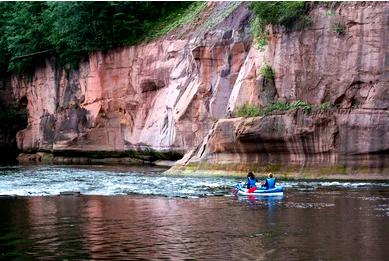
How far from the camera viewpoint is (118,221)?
87.2ft

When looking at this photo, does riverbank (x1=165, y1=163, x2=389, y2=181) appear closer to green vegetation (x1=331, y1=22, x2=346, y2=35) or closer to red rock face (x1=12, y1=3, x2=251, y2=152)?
red rock face (x1=12, y1=3, x2=251, y2=152)

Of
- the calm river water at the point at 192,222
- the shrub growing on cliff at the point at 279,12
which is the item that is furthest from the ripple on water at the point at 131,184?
the shrub growing on cliff at the point at 279,12

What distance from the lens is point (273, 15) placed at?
4706 cm

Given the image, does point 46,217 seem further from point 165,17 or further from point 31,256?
point 165,17

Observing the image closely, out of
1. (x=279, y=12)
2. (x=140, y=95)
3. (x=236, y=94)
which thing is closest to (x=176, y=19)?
(x=140, y=95)

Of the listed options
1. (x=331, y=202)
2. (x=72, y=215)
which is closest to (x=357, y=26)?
(x=331, y=202)

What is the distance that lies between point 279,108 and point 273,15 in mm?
6450

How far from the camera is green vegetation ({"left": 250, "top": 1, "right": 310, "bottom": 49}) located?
46.1 meters

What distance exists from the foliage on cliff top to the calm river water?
28092 millimetres

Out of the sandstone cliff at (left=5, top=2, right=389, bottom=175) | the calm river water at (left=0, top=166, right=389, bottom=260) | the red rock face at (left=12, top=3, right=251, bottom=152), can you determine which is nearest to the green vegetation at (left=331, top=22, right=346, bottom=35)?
the sandstone cliff at (left=5, top=2, right=389, bottom=175)

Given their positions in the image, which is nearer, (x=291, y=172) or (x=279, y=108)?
(x=291, y=172)

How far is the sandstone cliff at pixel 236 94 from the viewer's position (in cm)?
4266

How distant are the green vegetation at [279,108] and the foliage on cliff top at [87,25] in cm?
1999

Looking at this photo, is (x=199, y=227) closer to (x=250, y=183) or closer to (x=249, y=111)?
(x=250, y=183)
